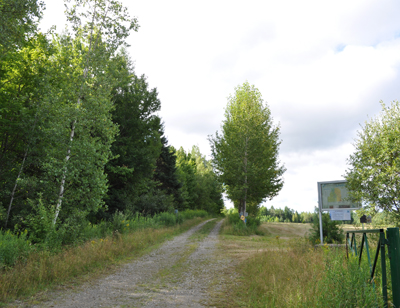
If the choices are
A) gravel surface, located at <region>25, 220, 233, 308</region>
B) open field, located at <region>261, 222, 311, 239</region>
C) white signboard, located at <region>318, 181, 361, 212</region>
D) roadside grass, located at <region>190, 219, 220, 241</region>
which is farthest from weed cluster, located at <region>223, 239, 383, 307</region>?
open field, located at <region>261, 222, 311, 239</region>

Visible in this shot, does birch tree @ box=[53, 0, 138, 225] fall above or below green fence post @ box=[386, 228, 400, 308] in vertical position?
above

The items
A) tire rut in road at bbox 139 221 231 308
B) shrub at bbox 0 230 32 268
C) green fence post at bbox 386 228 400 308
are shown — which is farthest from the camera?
shrub at bbox 0 230 32 268

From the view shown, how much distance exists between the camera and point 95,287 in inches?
265

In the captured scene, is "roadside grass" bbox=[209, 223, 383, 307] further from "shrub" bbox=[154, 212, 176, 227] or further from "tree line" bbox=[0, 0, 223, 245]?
"shrub" bbox=[154, 212, 176, 227]

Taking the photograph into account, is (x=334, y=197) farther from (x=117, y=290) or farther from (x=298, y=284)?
(x=117, y=290)

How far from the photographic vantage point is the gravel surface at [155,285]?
568 cm

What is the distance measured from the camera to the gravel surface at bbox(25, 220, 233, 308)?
5.68m

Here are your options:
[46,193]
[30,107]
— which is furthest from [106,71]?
[46,193]

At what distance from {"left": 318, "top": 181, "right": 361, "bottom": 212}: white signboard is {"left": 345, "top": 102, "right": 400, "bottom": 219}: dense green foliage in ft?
1.69

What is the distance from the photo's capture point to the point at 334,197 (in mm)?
14016

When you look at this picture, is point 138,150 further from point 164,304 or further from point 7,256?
point 164,304

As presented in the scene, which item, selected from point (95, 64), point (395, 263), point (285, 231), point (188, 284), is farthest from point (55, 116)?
point (285, 231)

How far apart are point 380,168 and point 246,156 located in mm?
11729

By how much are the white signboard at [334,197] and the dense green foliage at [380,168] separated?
0.52m
